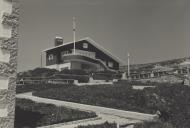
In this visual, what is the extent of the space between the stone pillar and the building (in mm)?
53101

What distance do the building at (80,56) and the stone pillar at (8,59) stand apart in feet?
174

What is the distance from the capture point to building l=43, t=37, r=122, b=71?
194ft

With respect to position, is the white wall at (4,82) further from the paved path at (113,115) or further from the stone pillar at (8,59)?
the paved path at (113,115)

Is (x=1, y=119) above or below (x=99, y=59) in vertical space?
below

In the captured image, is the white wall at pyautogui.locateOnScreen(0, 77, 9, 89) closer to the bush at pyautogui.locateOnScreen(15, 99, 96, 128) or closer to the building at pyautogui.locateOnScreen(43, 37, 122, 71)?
the bush at pyautogui.locateOnScreen(15, 99, 96, 128)

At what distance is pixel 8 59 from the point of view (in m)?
4.68

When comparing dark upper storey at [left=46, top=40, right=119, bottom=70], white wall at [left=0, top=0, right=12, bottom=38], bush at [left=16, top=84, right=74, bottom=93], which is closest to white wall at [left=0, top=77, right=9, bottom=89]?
white wall at [left=0, top=0, right=12, bottom=38]

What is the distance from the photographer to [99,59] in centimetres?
6291

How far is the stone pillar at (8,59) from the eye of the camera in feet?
15.1

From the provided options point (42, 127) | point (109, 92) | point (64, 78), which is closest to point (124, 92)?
point (109, 92)

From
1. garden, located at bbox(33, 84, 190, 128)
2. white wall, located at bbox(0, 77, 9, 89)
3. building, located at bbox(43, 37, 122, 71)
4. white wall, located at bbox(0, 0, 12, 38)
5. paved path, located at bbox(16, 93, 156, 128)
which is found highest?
building, located at bbox(43, 37, 122, 71)

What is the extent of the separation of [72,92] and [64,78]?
1756 centimetres

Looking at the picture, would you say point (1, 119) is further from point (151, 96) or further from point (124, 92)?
point (124, 92)

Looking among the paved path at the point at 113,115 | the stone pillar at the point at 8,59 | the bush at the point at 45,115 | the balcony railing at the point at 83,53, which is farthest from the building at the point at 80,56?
the stone pillar at the point at 8,59
